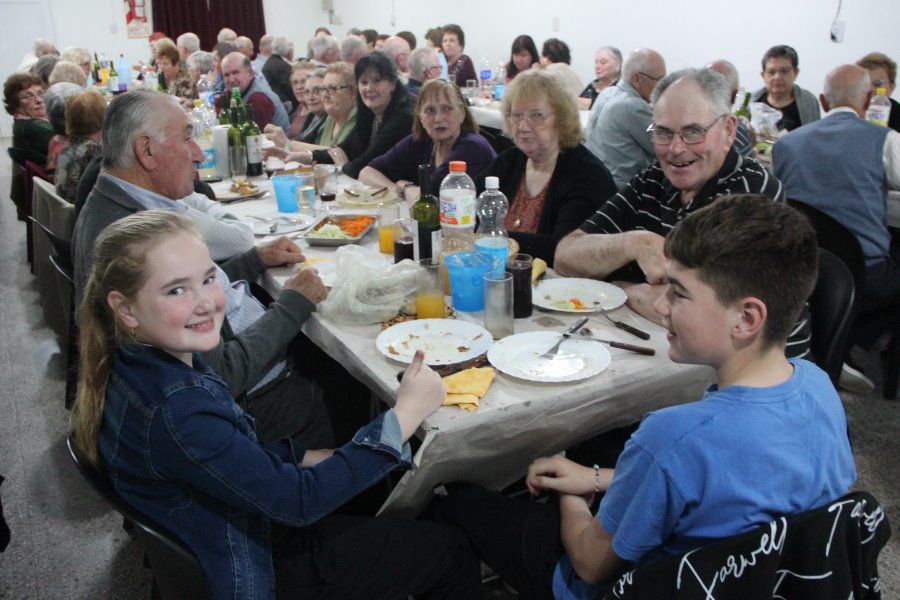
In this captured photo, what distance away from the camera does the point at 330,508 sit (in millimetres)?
1141

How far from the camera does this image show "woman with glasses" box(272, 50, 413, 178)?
356cm

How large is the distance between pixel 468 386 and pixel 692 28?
611 cm

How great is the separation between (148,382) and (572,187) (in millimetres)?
1582

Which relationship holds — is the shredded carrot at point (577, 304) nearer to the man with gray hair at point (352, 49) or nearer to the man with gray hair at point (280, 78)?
the man with gray hair at point (352, 49)

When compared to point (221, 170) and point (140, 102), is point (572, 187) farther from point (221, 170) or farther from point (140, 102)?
point (221, 170)

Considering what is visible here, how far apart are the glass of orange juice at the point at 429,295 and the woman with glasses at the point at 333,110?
7.69ft

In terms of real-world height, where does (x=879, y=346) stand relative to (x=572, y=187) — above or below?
below

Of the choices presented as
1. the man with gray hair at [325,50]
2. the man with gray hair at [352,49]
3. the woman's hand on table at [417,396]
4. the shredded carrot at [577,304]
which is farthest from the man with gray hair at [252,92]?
the woman's hand on table at [417,396]

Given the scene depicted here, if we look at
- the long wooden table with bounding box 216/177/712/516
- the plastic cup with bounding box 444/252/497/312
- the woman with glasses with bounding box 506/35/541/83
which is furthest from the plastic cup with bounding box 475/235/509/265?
the woman with glasses with bounding box 506/35/541/83

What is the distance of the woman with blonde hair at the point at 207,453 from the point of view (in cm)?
104

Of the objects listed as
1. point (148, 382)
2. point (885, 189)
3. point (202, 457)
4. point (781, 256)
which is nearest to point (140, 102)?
point (148, 382)

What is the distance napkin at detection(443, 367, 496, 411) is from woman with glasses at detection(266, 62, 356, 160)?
2.70 meters

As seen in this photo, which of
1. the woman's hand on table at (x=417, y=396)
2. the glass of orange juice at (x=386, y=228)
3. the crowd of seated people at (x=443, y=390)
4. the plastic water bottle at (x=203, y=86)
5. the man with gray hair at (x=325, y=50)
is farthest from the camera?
the man with gray hair at (x=325, y=50)

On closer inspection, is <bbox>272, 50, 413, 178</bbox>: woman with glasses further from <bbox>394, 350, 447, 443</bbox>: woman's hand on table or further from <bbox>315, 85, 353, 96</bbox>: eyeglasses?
<bbox>394, 350, 447, 443</bbox>: woman's hand on table
